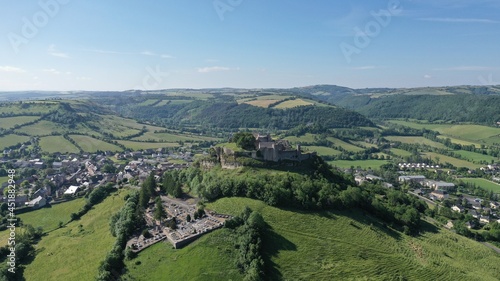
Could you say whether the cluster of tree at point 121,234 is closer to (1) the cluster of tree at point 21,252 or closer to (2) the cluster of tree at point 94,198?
(1) the cluster of tree at point 21,252

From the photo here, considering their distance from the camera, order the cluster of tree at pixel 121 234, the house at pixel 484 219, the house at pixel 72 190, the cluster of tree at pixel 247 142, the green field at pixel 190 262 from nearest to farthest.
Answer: the green field at pixel 190 262 → the cluster of tree at pixel 121 234 → the cluster of tree at pixel 247 142 → the house at pixel 484 219 → the house at pixel 72 190

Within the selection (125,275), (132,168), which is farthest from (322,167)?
(132,168)

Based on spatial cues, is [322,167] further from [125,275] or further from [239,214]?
[125,275]

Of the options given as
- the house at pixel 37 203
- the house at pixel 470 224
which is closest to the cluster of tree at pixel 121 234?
the house at pixel 37 203

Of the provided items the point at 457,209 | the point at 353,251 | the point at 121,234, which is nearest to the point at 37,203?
the point at 121,234

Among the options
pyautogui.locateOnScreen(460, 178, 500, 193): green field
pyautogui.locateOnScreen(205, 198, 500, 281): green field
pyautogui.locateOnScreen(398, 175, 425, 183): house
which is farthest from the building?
pyautogui.locateOnScreen(205, 198, 500, 281): green field

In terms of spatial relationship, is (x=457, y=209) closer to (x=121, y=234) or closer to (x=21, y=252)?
(x=121, y=234)
